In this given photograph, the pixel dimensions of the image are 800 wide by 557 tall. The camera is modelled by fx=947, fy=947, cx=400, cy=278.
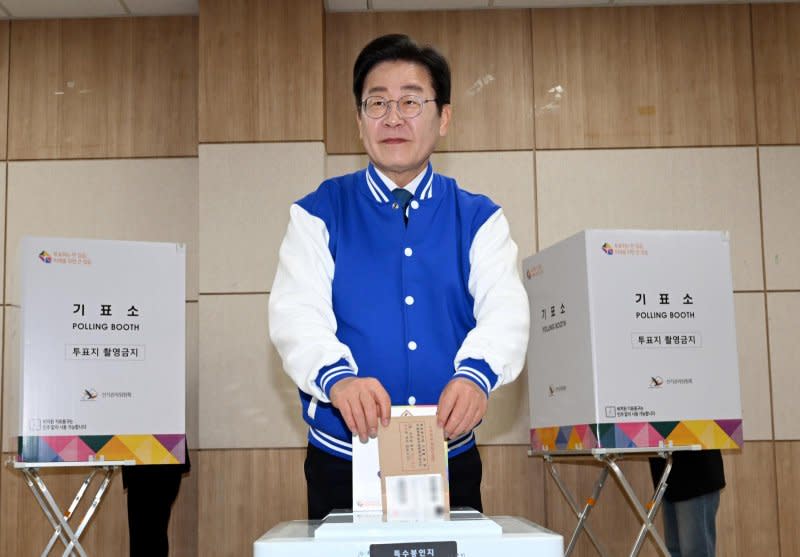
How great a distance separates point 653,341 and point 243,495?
2.13 metres

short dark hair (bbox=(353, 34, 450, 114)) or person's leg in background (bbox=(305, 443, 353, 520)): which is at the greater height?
short dark hair (bbox=(353, 34, 450, 114))

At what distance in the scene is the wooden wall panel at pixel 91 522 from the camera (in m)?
4.66

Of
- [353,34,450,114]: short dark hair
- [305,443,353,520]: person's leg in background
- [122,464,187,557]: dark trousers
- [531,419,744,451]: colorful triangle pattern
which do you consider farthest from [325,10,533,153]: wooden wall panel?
[305,443,353,520]: person's leg in background

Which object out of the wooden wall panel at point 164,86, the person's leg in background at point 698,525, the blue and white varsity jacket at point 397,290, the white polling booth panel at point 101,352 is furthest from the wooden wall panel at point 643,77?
the blue and white varsity jacket at point 397,290

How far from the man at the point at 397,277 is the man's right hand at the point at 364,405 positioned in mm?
159

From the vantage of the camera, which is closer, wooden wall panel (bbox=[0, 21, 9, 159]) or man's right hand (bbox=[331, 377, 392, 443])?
man's right hand (bbox=[331, 377, 392, 443])

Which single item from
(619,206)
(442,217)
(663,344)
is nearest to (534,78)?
(619,206)

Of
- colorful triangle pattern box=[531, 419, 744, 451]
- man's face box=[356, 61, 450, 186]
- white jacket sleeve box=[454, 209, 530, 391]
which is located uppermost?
man's face box=[356, 61, 450, 186]

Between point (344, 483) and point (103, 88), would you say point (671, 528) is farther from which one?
point (103, 88)

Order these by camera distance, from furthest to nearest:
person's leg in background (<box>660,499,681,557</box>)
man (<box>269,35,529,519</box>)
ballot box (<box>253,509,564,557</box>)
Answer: person's leg in background (<box>660,499,681,557</box>), man (<box>269,35,529,519</box>), ballot box (<box>253,509,564,557</box>)

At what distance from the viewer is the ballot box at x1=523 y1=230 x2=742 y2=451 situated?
3355mm

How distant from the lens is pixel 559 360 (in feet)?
12.0

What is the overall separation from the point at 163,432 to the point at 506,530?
246 centimetres

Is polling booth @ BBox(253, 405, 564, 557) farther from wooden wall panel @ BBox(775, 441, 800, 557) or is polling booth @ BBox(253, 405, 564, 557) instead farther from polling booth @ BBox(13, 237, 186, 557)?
wooden wall panel @ BBox(775, 441, 800, 557)
